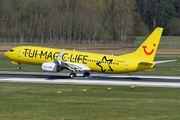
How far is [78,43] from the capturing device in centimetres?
12762

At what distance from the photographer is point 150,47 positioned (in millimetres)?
40500

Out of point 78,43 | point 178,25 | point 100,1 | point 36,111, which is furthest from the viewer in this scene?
point 100,1

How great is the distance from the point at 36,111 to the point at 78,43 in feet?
351

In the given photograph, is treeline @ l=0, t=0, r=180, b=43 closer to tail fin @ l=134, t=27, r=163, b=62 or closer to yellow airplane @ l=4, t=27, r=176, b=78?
yellow airplane @ l=4, t=27, r=176, b=78

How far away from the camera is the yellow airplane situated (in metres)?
40.5

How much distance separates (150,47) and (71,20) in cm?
10568

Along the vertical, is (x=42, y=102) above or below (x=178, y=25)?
below

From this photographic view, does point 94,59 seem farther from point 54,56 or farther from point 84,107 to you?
point 84,107

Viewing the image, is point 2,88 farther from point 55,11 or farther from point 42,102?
point 55,11

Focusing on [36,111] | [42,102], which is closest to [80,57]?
[42,102]

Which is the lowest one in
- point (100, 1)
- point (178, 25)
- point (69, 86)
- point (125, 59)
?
point (69, 86)

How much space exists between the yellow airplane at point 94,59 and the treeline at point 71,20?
83.7 metres

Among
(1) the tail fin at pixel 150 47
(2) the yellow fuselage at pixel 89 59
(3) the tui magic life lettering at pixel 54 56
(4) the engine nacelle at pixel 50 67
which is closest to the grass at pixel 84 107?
(1) the tail fin at pixel 150 47

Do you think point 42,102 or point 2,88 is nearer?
point 42,102
